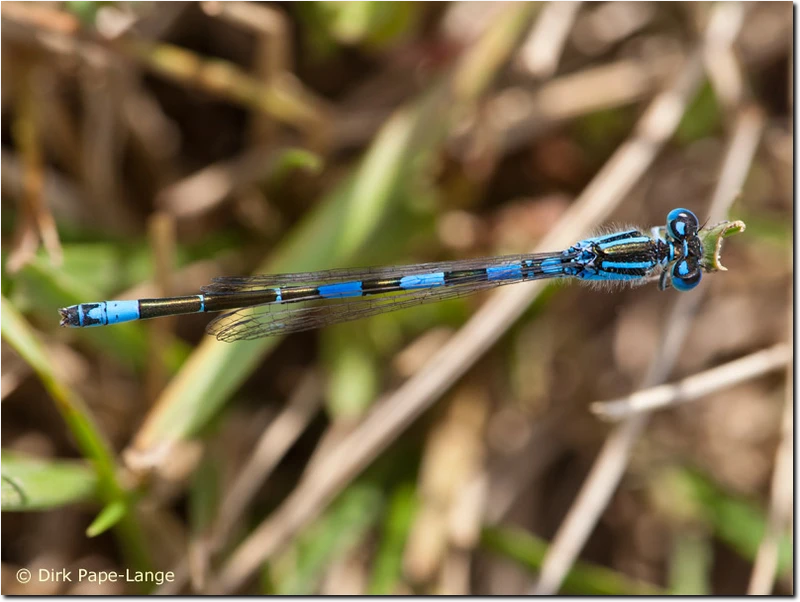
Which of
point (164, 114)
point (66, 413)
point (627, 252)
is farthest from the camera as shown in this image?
point (164, 114)

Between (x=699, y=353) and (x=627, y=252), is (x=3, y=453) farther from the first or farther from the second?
(x=699, y=353)

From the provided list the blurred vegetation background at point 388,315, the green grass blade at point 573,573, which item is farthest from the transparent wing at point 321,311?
the green grass blade at point 573,573

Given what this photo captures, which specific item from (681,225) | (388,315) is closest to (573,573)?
(388,315)

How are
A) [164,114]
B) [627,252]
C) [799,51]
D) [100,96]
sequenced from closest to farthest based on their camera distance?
1. [627,252]
2. [100,96]
3. [799,51]
4. [164,114]

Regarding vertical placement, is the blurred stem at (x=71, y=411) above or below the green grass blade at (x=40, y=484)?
above

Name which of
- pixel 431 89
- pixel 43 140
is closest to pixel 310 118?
pixel 431 89

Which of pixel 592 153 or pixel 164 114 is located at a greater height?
pixel 164 114

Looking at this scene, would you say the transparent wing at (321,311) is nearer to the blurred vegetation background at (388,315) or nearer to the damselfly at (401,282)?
the damselfly at (401,282)

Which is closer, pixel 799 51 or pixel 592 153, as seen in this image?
pixel 799 51
